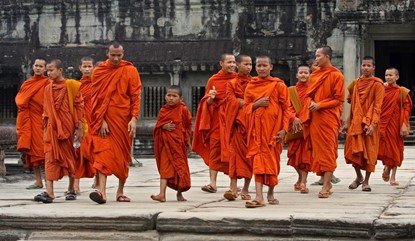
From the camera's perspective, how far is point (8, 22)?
1331 inches

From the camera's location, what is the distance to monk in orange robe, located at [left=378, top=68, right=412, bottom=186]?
14.4 m

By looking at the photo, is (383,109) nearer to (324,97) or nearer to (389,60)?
(324,97)

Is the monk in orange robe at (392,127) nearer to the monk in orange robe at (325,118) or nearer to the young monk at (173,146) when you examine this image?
the monk in orange robe at (325,118)

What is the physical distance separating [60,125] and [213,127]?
1.95 metres

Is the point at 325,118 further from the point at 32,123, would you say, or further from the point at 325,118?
the point at 32,123

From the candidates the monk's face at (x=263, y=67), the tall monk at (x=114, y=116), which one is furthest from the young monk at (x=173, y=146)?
the monk's face at (x=263, y=67)

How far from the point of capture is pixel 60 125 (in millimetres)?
12164

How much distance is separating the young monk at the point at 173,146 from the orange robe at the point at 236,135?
0.48 metres

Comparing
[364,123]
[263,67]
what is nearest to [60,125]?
[263,67]

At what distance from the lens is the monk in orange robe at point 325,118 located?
39.6ft

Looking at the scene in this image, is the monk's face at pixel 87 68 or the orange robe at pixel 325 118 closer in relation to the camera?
the orange robe at pixel 325 118

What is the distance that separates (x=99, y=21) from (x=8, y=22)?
2994 mm

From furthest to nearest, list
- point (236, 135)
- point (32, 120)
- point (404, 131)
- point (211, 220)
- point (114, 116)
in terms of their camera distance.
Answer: point (32, 120) < point (404, 131) < point (236, 135) < point (114, 116) < point (211, 220)

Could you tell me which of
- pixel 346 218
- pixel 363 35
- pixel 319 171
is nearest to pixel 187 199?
pixel 319 171
